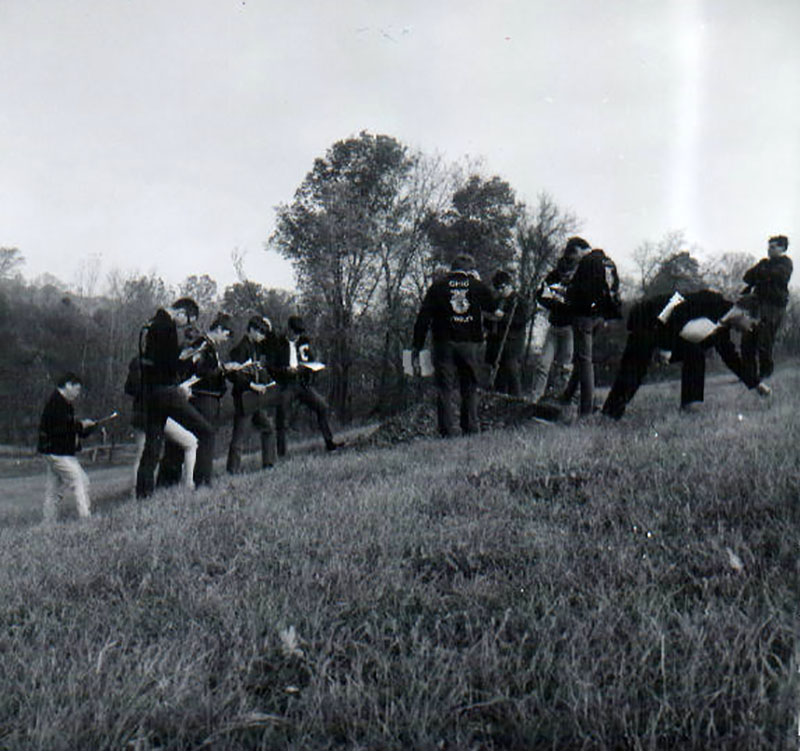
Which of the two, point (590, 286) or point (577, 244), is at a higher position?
point (577, 244)

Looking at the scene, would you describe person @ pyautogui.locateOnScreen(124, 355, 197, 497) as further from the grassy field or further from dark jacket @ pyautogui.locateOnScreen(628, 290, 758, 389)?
dark jacket @ pyautogui.locateOnScreen(628, 290, 758, 389)

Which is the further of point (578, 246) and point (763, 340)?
point (763, 340)

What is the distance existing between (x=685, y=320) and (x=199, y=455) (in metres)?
5.07

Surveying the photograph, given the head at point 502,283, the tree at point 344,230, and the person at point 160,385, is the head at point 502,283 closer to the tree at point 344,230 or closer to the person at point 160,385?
the person at point 160,385

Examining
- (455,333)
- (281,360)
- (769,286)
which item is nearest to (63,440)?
(281,360)

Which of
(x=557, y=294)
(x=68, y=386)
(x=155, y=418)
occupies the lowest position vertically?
(x=155, y=418)

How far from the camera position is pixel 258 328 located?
966 centimetres

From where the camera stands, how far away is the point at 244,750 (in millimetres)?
2082

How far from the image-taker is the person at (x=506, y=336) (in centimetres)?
1054

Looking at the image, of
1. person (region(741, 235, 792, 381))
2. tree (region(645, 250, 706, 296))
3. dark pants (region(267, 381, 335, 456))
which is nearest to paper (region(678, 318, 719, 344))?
person (region(741, 235, 792, 381))

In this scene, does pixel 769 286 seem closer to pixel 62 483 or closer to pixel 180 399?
pixel 180 399

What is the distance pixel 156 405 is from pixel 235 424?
2.40 meters

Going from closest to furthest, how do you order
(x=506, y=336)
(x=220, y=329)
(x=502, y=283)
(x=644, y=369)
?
(x=644, y=369), (x=220, y=329), (x=502, y=283), (x=506, y=336)

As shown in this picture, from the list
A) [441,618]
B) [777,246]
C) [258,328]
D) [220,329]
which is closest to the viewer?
[441,618]
